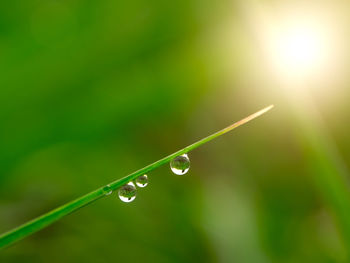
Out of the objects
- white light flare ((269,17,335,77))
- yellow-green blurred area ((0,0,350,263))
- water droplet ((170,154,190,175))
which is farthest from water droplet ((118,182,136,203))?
white light flare ((269,17,335,77))

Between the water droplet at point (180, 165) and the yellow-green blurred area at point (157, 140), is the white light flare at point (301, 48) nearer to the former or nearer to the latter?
the yellow-green blurred area at point (157, 140)

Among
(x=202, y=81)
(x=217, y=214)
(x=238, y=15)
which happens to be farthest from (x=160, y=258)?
(x=238, y=15)

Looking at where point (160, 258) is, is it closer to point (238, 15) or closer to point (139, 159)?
point (139, 159)

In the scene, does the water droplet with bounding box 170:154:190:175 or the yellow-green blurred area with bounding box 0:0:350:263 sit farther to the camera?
the yellow-green blurred area with bounding box 0:0:350:263

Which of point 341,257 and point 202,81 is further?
point 202,81

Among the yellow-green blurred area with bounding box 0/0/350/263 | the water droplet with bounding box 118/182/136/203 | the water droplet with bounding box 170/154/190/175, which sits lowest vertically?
the water droplet with bounding box 118/182/136/203

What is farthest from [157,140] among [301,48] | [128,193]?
[128,193]

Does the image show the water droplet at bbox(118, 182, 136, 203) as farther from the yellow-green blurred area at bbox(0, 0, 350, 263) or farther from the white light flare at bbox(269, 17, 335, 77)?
the white light flare at bbox(269, 17, 335, 77)

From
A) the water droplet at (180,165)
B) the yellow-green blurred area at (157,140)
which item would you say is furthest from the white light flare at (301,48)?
the water droplet at (180,165)
